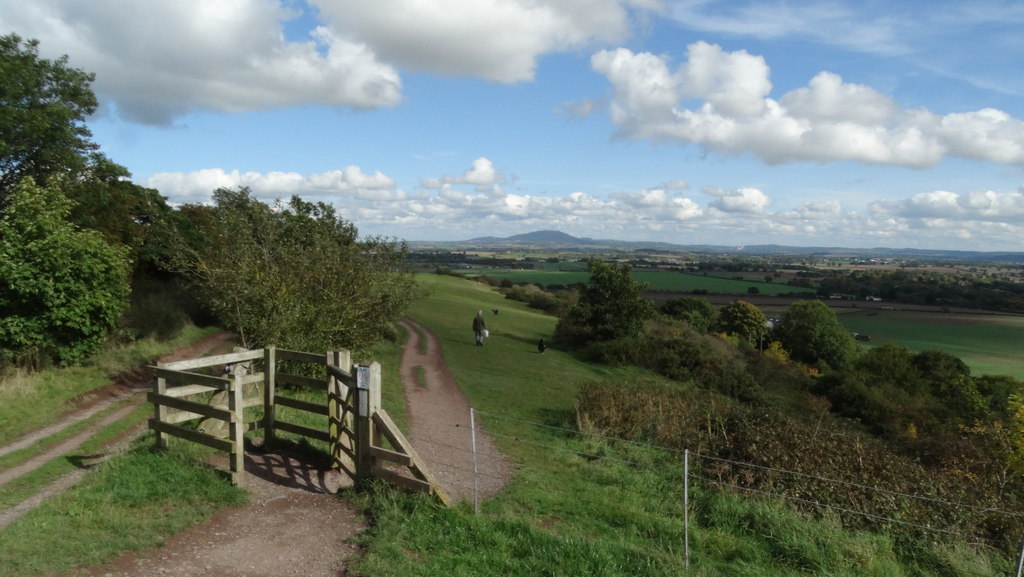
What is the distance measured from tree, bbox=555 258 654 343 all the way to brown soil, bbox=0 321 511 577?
2606 cm

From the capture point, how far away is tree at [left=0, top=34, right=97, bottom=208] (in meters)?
22.2

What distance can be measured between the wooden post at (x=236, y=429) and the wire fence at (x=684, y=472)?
3065 mm

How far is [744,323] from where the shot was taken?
7356 centimetres

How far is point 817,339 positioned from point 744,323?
8.14m

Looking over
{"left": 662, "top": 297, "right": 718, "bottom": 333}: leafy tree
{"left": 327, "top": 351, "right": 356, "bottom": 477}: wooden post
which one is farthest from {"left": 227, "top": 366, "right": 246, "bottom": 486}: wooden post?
{"left": 662, "top": 297, "right": 718, "bottom": 333}: leafy tree

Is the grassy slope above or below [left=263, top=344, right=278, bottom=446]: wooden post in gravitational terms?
below

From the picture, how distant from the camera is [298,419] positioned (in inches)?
497

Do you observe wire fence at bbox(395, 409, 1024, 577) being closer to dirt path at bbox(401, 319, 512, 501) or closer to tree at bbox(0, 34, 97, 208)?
dirt path at bbox(401, 319, 512, 501)

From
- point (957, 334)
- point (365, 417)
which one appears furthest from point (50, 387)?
point (957, 334)

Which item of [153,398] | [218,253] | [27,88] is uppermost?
[27,88]

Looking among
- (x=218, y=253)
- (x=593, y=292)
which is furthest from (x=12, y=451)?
(x=593, y=292)

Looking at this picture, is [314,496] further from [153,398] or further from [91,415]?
[91,415]

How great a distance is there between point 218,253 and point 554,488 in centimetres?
1652

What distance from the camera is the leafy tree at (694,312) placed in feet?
221
